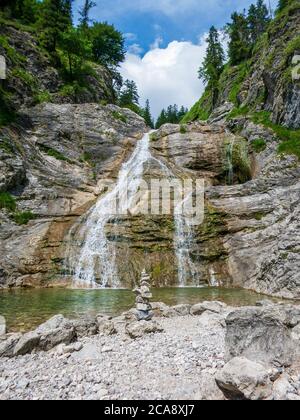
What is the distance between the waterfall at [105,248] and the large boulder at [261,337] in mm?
15923

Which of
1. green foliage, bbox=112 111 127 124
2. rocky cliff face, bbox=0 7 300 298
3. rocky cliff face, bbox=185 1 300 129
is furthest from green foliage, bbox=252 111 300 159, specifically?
green foliage, bbox=112 111 127 124

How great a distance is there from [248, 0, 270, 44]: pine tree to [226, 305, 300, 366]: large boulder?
265 feet

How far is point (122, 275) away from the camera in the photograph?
22.2 metres

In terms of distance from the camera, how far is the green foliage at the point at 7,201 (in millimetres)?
26297

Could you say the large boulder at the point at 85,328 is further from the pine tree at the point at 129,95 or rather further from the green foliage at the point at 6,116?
the pine tree at the point at 129,95

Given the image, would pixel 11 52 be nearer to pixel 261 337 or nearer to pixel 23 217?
pixel 23 217

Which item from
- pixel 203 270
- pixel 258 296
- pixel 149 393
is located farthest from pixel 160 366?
pixel 203 270

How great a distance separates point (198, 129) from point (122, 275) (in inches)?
933

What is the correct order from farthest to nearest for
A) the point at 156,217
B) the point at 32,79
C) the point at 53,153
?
the point at 32,79 → the point at 53,153 → the point at 156,217

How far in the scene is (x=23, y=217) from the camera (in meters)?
26.0

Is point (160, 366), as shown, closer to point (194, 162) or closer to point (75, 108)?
point (194, 162)

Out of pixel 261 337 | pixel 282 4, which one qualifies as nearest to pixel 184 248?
pixel 261 337

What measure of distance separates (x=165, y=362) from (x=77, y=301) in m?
10.1

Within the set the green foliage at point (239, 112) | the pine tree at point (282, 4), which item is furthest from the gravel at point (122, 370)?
the pine tree at point (282, 4)
